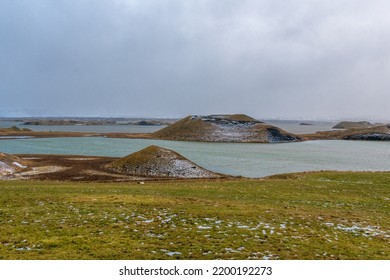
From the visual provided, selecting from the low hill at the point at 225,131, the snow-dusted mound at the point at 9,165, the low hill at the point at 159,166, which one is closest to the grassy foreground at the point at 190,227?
the low hill at the point at 159,166

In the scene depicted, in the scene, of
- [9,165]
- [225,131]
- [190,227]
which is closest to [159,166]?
[9,165]

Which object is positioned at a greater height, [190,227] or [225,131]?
[225,131]

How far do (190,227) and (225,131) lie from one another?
6202 inches

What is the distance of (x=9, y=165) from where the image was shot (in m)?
56.0

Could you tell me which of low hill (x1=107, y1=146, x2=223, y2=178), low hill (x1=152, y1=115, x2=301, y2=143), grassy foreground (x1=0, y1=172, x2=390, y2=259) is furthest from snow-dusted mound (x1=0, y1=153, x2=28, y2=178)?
low hill (x1=152, y1=115, x2=301, y2=143)

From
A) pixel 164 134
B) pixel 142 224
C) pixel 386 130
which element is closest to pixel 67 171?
pixel 142 224

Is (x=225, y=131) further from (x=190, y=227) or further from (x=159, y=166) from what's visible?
(x=190, y=227)

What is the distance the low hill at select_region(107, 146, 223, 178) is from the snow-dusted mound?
16349 millimetres

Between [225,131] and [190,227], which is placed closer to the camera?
[190,227]

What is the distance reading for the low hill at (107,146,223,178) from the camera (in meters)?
56.5

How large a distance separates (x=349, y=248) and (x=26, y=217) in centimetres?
1829

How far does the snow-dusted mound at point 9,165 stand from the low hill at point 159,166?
16349 mm

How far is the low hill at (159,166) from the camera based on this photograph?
56500 millimetres

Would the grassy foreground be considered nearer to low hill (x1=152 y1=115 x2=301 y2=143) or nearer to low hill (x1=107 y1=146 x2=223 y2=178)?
low hill (x1=107 y1=146 x2=223 y2=178)
